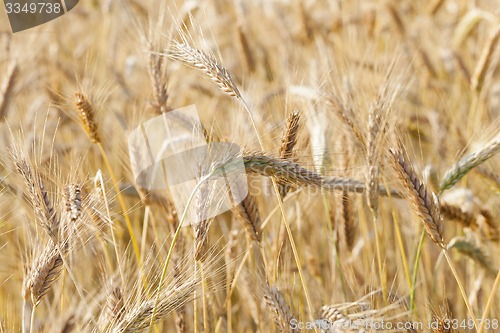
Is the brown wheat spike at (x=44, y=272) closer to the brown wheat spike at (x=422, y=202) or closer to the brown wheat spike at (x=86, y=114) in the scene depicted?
the brown wheat spike at (x=86, y=114)

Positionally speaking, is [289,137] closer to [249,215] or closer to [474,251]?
[249,215]

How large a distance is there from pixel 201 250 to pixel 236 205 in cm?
16

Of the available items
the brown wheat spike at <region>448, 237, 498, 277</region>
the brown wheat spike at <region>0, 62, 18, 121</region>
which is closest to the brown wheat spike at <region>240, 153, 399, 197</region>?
the brown wheat spike at <region>448, 237, 498, 277</region>

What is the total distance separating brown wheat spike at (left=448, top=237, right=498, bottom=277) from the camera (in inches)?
70.2

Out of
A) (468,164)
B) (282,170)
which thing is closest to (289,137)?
(282,170)

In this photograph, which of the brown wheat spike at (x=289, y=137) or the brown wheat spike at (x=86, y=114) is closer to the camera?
the brown wheat spike at (x=289, y=137)

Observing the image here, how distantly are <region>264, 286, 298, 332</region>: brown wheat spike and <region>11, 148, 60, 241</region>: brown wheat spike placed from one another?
0.49 metres

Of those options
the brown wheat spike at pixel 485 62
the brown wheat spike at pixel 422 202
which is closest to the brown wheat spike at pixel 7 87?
the brown wheat spike at pixel 422 202

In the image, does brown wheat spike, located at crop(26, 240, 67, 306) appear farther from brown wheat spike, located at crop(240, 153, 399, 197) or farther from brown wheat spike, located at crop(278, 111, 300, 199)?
brown wheat spike, located at crop(278, 111, 300, 199)

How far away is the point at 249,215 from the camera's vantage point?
1.53 meters

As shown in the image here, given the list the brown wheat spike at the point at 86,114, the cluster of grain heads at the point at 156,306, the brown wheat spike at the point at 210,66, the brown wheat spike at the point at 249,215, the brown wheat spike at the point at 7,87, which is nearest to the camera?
the cluster of grain heads at the point at 156,306

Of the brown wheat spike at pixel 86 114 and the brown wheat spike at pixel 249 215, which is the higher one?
the brown wheat spike at pixel 86 114

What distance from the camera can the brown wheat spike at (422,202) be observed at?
1382 mm

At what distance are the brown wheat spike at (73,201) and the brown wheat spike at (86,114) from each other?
367 mm
